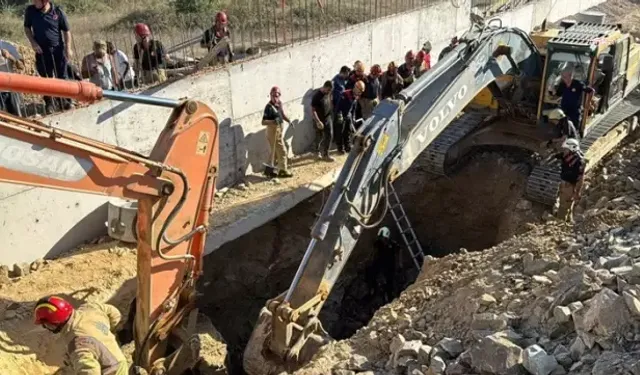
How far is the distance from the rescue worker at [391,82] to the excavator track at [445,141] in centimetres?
115

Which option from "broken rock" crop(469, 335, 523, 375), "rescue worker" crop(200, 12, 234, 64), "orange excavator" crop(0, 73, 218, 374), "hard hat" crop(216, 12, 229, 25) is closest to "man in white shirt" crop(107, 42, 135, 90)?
"rescue worker" crop(200, 12, 234, 64)

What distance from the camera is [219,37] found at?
11.1m

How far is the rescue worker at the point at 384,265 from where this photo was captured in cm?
1073

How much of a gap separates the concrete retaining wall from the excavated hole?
1.36 meters

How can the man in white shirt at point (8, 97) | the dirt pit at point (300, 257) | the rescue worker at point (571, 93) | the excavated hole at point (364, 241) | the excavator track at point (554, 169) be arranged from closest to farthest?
the dirt pit at point (300, 257)
the man in white shirt at point (8, 97)
the rescue worker at point (571, 93)
the excavator track at point (554, 169)
the excavated hole at point (364, 241)

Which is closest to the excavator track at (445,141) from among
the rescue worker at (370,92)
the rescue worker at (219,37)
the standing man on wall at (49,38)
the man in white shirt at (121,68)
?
the rescue worker at (370,92)

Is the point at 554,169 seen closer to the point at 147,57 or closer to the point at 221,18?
the point at 221,18

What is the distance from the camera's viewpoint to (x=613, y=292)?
A: 5.57m

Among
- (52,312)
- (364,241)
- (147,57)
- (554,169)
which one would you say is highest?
(147,57)

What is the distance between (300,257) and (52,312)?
5.73 metres

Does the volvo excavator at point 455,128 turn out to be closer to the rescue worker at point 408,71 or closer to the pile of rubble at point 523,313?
the pile of rubble at point 523,313

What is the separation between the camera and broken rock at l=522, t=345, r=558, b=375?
5296mm

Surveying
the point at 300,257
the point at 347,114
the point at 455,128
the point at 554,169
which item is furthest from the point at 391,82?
the point at 300,257

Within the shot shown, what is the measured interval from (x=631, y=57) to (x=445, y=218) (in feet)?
12.9
